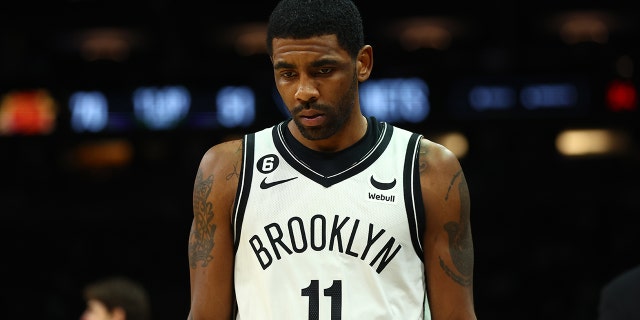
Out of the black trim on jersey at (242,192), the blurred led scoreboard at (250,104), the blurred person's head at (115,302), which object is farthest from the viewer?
the blurred led scoreboard at (250,104)

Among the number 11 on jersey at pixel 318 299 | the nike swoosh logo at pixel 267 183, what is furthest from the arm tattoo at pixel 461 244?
the nike swoosh logo at pixel 267 183

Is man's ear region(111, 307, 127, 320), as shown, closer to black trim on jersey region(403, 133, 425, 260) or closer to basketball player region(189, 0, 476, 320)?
basketball player region(189, 0, 476, 320)

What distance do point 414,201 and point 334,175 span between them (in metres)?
0.24

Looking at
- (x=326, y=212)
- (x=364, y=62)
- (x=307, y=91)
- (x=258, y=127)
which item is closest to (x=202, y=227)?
(x=326, y=212)

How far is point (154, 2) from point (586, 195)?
17.6 ft

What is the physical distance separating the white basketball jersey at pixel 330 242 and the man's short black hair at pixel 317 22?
353 millimetres

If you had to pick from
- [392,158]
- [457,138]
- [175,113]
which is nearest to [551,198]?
[457,138]

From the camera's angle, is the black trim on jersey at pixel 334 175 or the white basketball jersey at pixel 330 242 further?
the black trim on jersey at pixel 334 175

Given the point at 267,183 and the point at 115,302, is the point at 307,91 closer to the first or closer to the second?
the point at 267,183

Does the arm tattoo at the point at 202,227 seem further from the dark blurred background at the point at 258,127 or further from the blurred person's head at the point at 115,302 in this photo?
the dark blurred background at the point at 258,127

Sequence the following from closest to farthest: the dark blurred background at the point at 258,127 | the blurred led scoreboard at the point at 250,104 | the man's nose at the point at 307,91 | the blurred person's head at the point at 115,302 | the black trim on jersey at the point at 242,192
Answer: the man's nose at the point at 307,91
the black trim on jersey at the point at 242,192
the blurred person's head at the point at 115,302
the blurred led scoreboard at the point at 250,104
the dark blurred background at the point at 258,127

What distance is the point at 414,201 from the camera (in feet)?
9.28

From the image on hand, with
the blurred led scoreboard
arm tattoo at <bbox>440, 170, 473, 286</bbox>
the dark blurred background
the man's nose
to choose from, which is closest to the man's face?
the man's nose

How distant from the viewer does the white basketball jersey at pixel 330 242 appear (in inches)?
108
